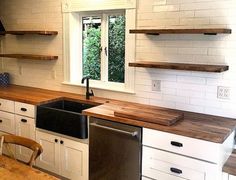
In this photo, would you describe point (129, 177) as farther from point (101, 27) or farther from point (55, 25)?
point (55, 25)

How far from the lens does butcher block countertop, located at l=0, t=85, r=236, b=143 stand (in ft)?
6.71

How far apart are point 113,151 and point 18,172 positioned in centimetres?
96

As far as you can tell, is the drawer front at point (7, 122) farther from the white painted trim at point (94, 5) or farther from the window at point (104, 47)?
the white painted trim at point (94, 5)

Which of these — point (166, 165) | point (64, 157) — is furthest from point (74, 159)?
point (166, 165)

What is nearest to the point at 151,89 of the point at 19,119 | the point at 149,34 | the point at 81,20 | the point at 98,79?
the point at 149,34

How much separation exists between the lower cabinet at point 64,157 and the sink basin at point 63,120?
0.34 feet

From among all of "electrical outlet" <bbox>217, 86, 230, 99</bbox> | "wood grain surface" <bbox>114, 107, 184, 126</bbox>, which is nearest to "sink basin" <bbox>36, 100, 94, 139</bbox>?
"wood grain surface" <bbox>114, 107, 184, 126</bbox>

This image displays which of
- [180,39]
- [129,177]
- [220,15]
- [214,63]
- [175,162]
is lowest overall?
[129,177]

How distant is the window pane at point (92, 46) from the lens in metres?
3.38

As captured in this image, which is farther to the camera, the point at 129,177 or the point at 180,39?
the point at 180,39

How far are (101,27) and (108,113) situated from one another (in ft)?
4.14

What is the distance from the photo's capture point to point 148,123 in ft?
7.30

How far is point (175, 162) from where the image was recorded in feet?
7.00

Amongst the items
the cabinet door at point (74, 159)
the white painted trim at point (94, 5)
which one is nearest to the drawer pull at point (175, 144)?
the cabinet door at point (74, 159)
